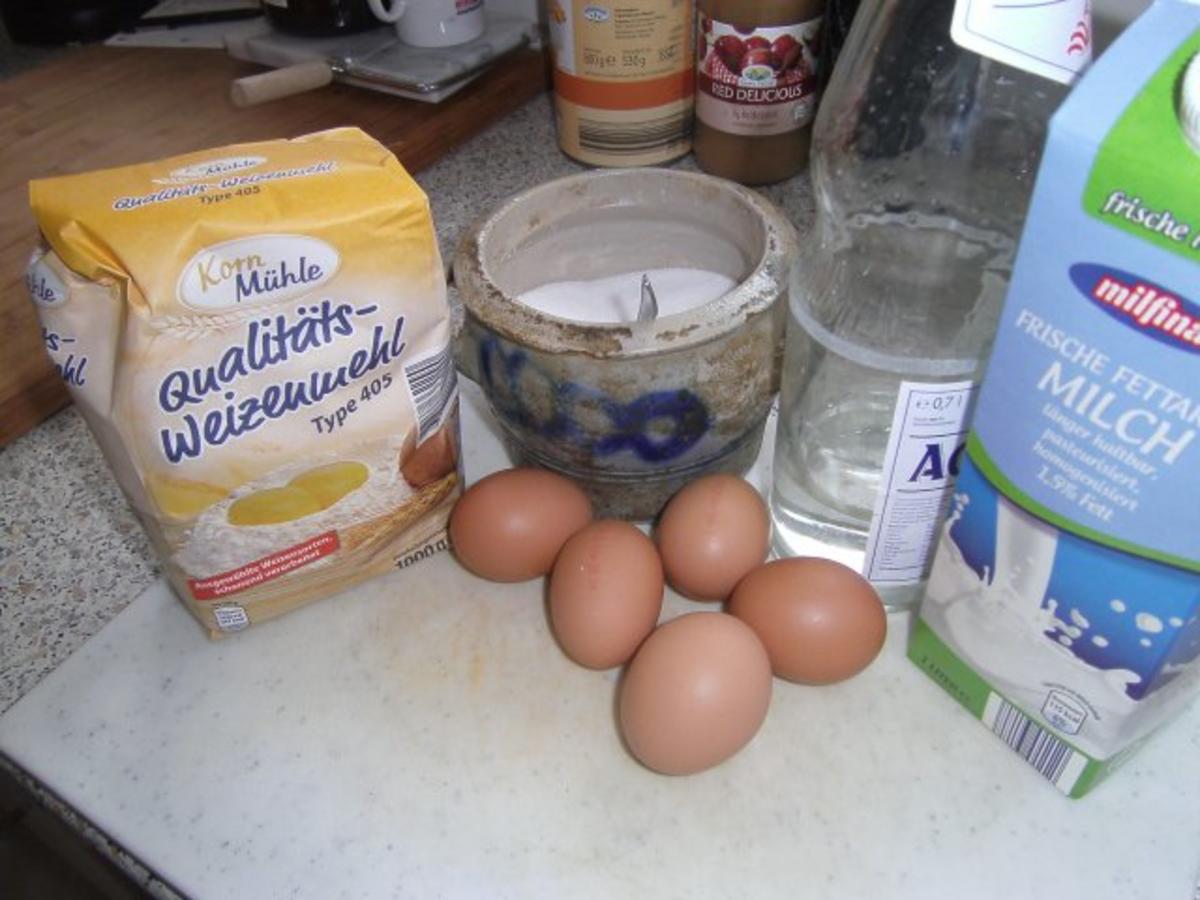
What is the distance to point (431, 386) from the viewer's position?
21.0 inches

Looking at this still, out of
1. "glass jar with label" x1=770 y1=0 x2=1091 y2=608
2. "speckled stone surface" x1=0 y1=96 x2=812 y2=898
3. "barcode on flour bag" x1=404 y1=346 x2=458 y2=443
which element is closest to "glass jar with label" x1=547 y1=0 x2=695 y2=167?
"speckled stone surface" x1=0 y1=96 x2=812 y2=898

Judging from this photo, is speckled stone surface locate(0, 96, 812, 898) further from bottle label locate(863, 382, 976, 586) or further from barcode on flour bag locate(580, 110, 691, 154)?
bottle label locate(863, 382, 976, 586)

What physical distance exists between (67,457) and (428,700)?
1.18 ft

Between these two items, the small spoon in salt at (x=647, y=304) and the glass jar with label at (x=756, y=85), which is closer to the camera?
the small spoon in salt at (x=647, y=304)

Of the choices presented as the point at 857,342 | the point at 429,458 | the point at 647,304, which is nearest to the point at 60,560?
the point at 429,458

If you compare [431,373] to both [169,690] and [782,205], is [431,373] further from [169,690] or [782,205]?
[782,205]

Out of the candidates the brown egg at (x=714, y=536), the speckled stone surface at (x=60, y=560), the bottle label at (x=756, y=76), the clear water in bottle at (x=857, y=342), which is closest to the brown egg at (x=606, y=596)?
the brown egg at (x=714, y=536)

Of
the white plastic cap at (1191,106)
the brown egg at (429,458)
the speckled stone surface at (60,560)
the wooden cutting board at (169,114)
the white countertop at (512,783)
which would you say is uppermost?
the white plastic cap at (1191,106)

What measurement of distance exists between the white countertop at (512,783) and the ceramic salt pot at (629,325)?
0.31ft

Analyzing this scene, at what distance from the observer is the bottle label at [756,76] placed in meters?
0.82

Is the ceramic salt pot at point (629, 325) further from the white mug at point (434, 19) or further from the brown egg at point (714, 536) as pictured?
the white mug at point (434, 19)

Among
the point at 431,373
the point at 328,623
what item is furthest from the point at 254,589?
the point at 431,373

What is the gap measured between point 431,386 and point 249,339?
102 mm

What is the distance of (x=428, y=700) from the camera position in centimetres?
54
